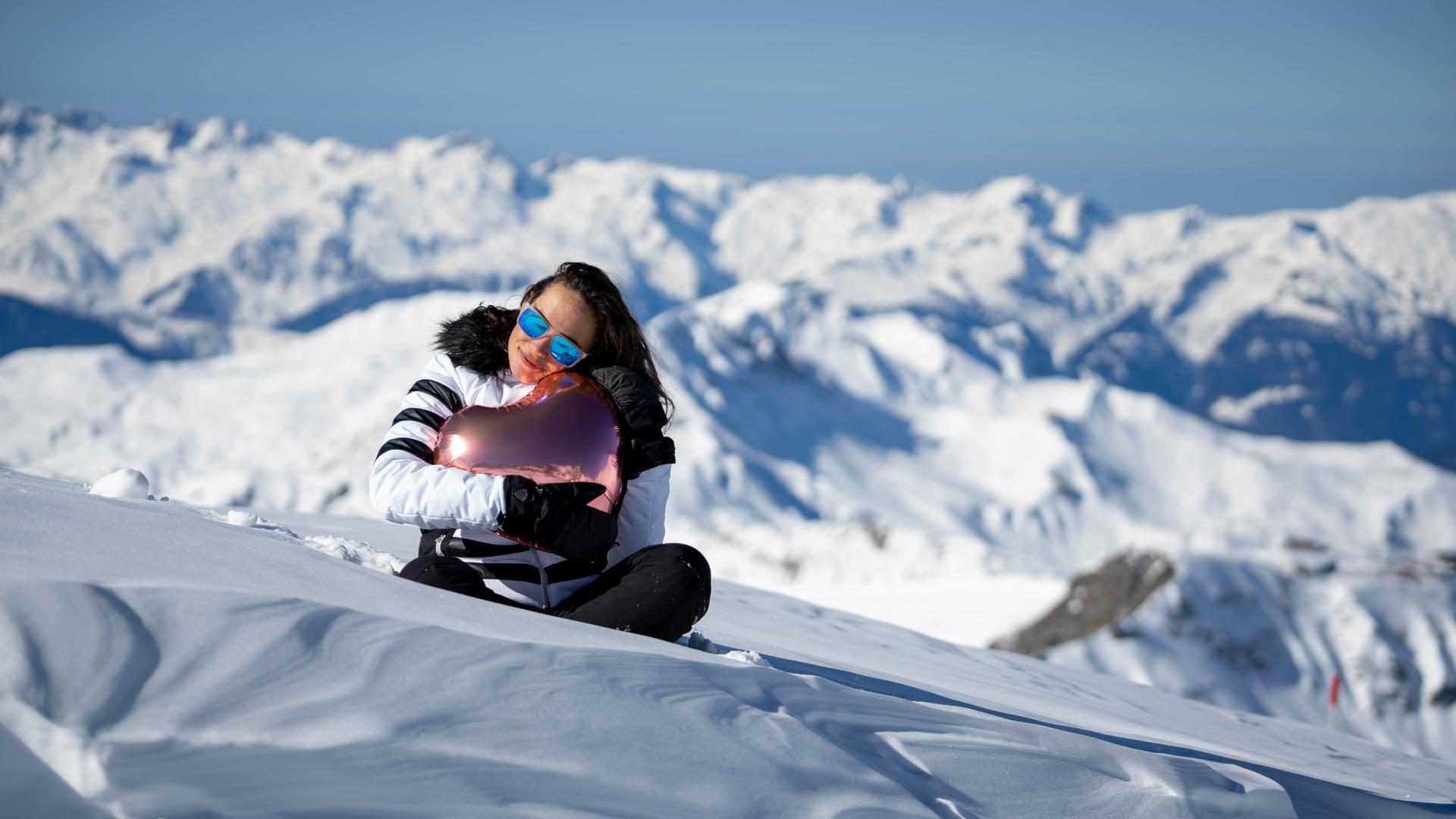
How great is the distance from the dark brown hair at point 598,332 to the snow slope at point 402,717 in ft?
2.98

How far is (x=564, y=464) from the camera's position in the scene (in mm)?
4238

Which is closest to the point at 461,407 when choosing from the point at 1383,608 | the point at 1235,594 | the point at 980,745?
the point at 980,745

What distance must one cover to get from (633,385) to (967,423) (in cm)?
19406

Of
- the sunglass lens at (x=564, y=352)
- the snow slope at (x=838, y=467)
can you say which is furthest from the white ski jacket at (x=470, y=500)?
the snow slope at (x=838, y=467)

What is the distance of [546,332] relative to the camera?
4.52 meters

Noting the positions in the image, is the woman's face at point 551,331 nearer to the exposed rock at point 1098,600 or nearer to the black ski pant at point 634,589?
the black ski pant at point 634,589

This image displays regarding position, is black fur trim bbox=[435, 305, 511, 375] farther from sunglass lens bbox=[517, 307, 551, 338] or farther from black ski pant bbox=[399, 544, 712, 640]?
black ski pant bbox=[399, 544, 712, 640]

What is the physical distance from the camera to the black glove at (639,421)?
447cm

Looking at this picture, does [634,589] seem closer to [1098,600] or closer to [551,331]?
[551,331]

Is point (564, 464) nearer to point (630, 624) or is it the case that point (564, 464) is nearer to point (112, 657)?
point (630, 624)

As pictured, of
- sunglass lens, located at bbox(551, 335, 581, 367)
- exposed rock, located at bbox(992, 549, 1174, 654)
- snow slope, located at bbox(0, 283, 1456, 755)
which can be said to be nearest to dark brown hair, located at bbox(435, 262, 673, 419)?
sunglass lens, located at bbox(551, 335, 581, 367)

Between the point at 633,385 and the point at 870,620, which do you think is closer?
the point at 633,385

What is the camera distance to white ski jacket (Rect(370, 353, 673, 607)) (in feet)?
13.3

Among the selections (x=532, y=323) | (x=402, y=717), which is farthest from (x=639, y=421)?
(x=402, y=717)
